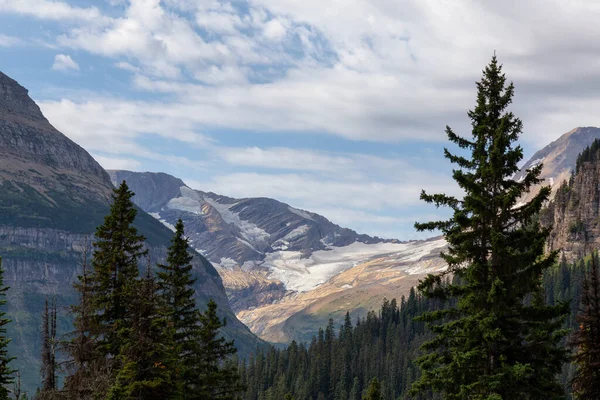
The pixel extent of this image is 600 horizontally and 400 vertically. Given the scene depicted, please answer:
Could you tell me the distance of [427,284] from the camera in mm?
31469

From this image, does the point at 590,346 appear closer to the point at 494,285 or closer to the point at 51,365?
the point at 494,285

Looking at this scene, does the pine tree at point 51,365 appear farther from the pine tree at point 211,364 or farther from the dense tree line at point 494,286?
the dense tree line at point 494,286

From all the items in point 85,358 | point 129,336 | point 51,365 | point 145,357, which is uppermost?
point 129,336

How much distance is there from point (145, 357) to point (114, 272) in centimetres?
971

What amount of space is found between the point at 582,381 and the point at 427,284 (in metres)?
15.9

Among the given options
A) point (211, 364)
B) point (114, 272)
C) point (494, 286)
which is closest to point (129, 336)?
point (114, 272)

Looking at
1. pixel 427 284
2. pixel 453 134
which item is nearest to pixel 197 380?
pixel 427 284

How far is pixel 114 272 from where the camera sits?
46469mm

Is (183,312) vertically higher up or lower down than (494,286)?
lower down

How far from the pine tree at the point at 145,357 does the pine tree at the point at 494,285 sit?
15.2 metres

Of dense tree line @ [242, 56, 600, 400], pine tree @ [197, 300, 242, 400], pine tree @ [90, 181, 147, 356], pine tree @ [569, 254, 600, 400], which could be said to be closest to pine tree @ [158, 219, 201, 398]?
pine tree @ [197, 300, 242, 400]

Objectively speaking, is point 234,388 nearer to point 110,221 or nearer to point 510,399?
point 110,221

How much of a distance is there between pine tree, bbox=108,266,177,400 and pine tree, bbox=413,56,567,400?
15.2 meters

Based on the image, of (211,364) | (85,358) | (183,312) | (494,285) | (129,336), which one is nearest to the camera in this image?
(494,285)
